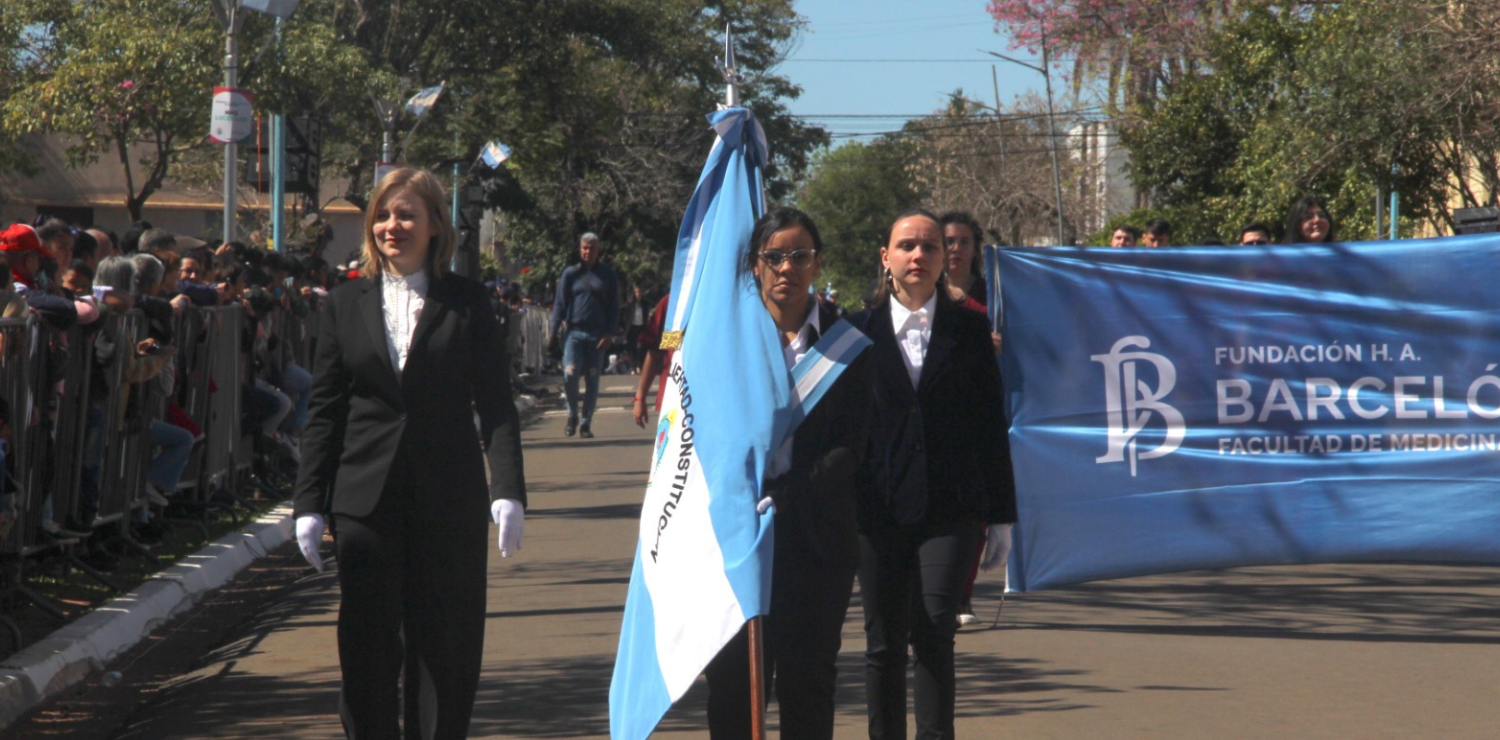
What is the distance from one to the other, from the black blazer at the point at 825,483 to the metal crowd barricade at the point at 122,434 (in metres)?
5.42

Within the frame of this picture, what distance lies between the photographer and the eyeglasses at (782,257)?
15.7 feet

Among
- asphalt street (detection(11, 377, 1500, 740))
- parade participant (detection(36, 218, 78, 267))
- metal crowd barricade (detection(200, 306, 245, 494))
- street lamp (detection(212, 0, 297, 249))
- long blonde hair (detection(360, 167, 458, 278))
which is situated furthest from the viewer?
street lamp (detection(212, 0, 297, 249))

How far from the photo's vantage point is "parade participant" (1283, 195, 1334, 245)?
376 inches

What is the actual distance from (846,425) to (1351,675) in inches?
124

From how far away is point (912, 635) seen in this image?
17.5 feet

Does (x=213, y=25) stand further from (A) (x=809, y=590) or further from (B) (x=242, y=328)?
(A) (x=809, y=590)

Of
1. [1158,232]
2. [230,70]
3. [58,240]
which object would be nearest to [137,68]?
[230,70]

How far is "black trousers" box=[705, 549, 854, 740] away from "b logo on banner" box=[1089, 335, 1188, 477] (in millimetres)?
4137

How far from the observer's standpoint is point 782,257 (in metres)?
4.79

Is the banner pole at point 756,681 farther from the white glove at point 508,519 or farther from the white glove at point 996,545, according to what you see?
the white glove at point 996,545

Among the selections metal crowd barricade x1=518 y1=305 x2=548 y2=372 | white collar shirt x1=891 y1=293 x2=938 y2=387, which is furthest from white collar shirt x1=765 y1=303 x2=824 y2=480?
metal crowd barricade x1=518 y1=305 x2=548 y2=372

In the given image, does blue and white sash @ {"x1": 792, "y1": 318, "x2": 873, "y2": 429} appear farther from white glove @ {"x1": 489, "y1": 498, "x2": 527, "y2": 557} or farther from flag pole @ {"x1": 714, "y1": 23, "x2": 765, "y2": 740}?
white glove @ {"x1": 489, "y1": 498, "x2": 527, "y2": 557}

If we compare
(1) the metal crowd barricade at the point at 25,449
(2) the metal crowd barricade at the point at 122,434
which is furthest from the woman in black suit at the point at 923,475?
(2) the metal crowd barricade at the point at 122,434

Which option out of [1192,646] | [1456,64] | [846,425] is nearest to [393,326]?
[846,425]
